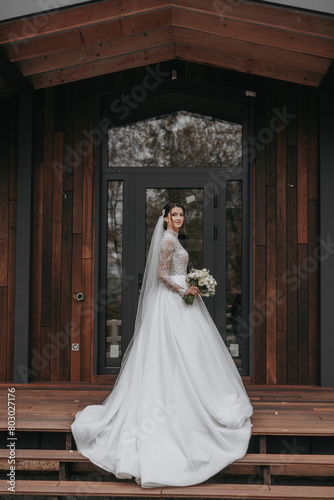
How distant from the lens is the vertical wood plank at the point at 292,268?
5.10 metres

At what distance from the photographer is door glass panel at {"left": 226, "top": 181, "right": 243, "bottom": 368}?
205 inches

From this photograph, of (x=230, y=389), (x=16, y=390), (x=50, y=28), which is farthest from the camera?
(x=16, y=390)

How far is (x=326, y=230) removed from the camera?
500 cm

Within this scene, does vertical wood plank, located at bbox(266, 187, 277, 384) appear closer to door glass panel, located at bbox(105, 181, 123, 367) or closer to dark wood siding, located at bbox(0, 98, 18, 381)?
door glass panel, located at bbox(105, 181, 123, 367)

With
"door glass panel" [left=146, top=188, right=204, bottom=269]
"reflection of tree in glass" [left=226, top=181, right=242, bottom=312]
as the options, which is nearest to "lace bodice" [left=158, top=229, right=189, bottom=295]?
"door glass panel" [left=146, top=188, right=204, bottom=269]

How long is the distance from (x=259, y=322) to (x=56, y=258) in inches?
89.2

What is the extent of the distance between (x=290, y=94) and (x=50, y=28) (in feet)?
8.47

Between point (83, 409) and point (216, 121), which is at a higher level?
point (216, 121)

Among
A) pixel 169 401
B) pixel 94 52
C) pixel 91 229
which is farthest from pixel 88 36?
pixel 169 401

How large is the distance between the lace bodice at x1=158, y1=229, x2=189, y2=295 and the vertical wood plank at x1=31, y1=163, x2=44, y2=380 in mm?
1760

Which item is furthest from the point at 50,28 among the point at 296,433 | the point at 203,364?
the point at 296,433

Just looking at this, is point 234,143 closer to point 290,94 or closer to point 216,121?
point 216,121

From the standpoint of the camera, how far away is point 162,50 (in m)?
4.84

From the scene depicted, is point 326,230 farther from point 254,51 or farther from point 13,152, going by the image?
point 13,152
